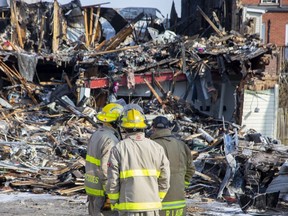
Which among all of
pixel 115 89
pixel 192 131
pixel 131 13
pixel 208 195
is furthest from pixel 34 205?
pixel 131 13

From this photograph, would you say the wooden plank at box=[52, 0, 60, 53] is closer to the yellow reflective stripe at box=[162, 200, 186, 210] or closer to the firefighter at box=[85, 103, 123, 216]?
the firefighter at box=[85, 103, 123, 216]

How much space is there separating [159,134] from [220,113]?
16.5 m

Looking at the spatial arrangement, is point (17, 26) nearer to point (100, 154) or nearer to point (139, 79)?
point (139, 79)

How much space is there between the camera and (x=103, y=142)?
24.0ft

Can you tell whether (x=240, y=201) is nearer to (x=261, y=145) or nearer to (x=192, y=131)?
(x=261, y=145)

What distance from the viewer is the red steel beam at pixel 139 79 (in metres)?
22.9

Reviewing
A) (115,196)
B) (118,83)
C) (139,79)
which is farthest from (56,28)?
(115,196)

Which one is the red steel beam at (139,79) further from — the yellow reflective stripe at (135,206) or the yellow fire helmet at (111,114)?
the yellow reflective stripe at (135,206)

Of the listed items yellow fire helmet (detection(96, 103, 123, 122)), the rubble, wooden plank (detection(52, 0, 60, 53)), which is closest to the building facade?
the rubble

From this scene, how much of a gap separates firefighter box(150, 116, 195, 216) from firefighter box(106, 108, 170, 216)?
1.57 feet

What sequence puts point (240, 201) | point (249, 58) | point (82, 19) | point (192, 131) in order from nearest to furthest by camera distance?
point (240, 201) → point (192, 131) → point (249, 58) → point (82, 19)

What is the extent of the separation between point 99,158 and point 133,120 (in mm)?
912

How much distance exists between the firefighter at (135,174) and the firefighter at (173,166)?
48 centimetres

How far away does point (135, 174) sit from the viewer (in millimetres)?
Result: 6480
